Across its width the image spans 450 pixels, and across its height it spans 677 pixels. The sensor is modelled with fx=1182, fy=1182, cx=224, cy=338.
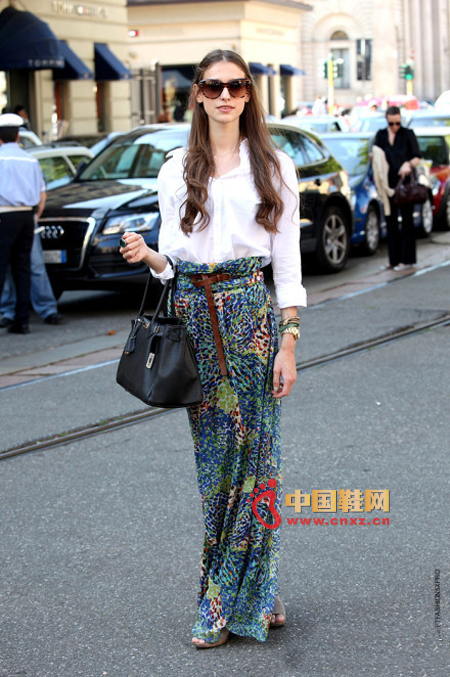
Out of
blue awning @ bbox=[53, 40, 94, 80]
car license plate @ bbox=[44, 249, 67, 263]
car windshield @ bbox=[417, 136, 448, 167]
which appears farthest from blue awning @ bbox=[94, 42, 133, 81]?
car license plate @ bbox=[44, 249, 67, 263]

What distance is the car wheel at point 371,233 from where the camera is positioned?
606 inches

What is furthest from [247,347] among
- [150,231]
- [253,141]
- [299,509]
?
[150,231]

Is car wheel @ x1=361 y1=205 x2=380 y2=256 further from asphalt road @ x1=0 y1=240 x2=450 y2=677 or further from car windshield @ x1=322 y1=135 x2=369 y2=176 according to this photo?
asphalt road @ x1=0 y1=240 x2=450 y2=677

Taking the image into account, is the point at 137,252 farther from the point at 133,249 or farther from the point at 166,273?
the point at 166,273

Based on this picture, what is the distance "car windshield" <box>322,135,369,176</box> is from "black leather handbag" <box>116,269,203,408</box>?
12.2m

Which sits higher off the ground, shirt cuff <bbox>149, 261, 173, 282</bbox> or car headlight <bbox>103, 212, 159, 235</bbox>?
car headlight <bbox>103, 212, 159, 235</bbox>

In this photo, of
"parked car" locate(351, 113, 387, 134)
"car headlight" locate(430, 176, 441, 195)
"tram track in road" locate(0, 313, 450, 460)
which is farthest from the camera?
"parked car" locate(351, 113, 387, 134)

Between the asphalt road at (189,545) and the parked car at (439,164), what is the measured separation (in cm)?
1057

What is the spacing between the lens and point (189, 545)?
4.77 m

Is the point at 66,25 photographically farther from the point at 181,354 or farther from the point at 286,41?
→ the point at 181,354

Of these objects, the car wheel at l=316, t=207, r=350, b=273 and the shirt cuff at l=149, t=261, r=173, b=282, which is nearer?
the shirt cuff at l=149, t=261, r=173, b=282

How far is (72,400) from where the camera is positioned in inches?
299

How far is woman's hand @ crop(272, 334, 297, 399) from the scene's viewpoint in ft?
12.0

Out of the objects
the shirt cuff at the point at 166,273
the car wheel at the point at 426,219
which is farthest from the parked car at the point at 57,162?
the shirt cuff at the point at 166,273
